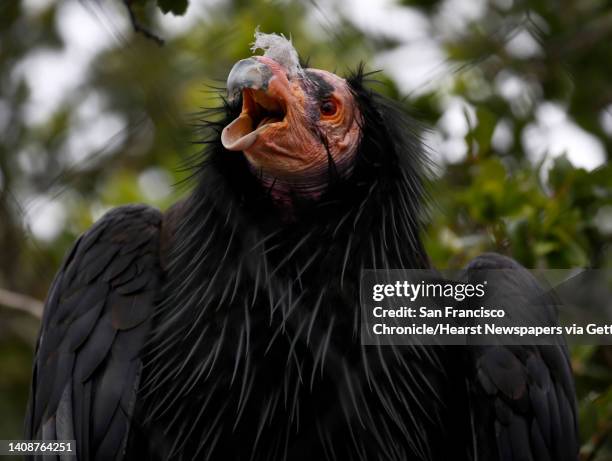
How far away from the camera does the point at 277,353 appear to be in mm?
2760

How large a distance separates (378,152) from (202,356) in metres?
0.94

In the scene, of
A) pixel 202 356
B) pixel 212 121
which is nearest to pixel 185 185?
pixel 212 121

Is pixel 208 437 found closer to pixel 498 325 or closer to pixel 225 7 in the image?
pixel 498 325

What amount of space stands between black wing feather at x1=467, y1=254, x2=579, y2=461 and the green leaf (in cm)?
146

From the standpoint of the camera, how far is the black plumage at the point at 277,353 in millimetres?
2736

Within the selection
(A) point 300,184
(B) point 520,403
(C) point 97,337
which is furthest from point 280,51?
(B) point 520,403

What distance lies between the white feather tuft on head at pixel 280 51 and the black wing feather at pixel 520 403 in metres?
1.06

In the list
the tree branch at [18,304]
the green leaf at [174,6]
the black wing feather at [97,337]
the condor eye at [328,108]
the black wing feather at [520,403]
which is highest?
the condor eye at [328,108]

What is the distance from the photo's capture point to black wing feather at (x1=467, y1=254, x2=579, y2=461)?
2826mm

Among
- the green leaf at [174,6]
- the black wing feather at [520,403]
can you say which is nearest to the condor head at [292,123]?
the green leaf at [174,6]

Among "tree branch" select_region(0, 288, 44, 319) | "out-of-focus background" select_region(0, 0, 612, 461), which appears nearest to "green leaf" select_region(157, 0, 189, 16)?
"out-of-focus background" select_region(0, 0, 612, 461)

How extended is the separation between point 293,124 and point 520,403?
1.21 m

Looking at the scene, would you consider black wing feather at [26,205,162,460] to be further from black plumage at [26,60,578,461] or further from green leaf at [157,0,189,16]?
green leaf at [157,0,189,16]

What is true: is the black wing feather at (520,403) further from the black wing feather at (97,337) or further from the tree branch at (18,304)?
the tree branch at (18,304)
